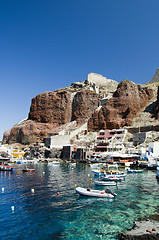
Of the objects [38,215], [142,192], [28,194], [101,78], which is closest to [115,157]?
[142,192]

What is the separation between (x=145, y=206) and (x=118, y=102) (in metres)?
94.5

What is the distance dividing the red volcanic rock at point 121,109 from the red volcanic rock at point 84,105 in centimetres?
2048

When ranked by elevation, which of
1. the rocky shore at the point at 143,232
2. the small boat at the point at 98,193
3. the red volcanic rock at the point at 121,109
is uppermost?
the red volcanic rock at the point at 121,109

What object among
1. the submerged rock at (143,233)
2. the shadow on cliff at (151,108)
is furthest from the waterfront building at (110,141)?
the submerged rock at (143,233)

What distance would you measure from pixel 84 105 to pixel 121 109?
3359 centimetres

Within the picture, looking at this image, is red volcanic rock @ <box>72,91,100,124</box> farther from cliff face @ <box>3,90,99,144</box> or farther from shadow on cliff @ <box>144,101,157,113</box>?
shadow on cliff @ <box>144,101,157,113</box>

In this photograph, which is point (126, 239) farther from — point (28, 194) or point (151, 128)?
point (151, 128)

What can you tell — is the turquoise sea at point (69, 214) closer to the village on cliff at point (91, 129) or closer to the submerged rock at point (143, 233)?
the submerged rock at point (143, 233)

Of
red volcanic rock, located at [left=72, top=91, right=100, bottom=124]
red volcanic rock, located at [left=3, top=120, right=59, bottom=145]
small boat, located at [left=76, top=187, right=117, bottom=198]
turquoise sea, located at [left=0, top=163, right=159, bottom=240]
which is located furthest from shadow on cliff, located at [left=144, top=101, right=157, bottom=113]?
small boat, located at [left=76, top=187, right=117, bottom=198]

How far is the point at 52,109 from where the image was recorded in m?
141

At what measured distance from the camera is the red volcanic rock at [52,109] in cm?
13925

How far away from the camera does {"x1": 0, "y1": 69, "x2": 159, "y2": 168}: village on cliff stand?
268ft

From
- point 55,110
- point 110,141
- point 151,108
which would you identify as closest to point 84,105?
point 55,110

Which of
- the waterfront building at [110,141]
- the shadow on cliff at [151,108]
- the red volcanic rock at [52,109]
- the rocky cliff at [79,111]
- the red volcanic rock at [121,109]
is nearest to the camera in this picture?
the waterfront building at [110,141]
